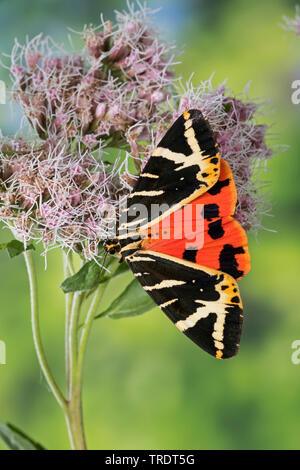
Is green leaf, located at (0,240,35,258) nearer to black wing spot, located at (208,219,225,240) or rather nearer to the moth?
the moth

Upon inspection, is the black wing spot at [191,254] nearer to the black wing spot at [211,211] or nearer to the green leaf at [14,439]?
Result: the black wing spot at [211,211]

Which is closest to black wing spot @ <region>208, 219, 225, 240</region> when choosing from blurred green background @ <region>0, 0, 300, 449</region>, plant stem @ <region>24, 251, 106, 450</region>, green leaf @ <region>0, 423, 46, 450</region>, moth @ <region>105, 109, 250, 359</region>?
moth @ <region>105, 109, 250, 359</region>

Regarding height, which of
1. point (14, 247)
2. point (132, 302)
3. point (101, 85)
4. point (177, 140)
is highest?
point (101, 85)

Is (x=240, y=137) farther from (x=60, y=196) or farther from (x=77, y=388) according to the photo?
(x=77, y=388)

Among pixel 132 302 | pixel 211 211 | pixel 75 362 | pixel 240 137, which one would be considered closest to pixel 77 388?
pixel 75 362

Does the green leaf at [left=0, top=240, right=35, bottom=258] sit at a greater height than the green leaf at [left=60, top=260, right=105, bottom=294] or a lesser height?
greater

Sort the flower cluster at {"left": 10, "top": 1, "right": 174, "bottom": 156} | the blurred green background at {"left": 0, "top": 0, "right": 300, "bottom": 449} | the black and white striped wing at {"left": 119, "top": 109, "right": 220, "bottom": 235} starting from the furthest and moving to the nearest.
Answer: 1. the blurred green background at {"left": 0, "top": 0, "right": 300, "bottom": 449}
2. the flower cluster at {"left": 10, "top": 1, "right": 174, "bottom": 156}
3. the black and white striped wing at {"left": 119, "top": 109, "right": 220, "bottom": 235}
